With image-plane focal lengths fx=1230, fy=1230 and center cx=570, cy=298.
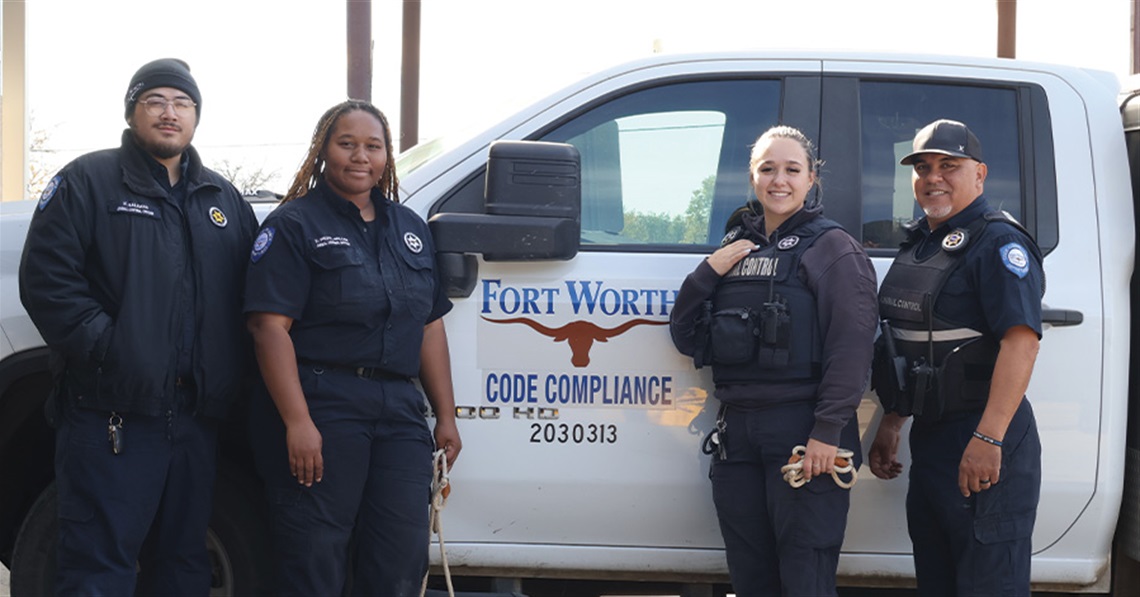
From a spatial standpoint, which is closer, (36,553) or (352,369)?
(352,369)

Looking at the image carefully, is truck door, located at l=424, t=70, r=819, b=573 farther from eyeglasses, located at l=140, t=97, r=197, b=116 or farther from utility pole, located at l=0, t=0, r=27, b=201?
utility pole, located at l=0, t=0, r=27, b=201

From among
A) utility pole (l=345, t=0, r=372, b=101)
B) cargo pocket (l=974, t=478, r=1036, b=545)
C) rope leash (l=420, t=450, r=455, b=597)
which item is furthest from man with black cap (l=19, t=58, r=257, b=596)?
utility pole (l=345, t=0, r=372, b=101)

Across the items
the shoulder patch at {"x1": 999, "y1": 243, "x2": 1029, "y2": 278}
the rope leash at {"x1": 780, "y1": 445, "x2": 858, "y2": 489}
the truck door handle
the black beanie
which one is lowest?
the rope leash at {"x1": 780, "y1": 445, "x2": 858, "y2": 489}

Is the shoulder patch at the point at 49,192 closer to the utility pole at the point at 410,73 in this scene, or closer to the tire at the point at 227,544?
the tire at the point at 227,544

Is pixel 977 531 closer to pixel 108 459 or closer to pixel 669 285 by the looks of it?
pixel 669 285

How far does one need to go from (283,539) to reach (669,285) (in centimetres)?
125

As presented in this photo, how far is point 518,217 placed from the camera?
3354 millimetres

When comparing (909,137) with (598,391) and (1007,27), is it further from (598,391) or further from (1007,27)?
(1007,27)

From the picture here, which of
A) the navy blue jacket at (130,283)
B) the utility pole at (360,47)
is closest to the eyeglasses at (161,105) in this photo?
the navy blue jacket at (130,283)

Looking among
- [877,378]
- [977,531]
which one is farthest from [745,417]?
[977,531]

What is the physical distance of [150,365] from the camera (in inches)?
123

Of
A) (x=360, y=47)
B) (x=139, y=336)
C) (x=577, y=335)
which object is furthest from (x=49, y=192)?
(x=360, y=47)

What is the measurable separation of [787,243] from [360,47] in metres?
8.00

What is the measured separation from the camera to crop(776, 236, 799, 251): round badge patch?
3.24 m
